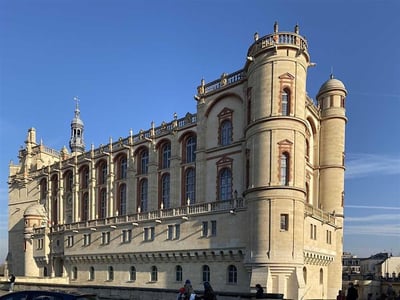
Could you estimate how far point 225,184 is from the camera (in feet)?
142

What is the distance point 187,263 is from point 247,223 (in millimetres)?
9111

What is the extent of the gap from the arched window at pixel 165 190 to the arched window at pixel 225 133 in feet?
35.2

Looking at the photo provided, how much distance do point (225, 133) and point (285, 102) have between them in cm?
892

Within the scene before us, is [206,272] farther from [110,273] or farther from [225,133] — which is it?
[110,273]

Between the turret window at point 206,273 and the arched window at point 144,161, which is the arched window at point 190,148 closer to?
the arched window at point 144,161

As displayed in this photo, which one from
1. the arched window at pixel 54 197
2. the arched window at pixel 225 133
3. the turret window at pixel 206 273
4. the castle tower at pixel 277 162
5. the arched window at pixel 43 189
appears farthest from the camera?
the arched window at pixel 43 189

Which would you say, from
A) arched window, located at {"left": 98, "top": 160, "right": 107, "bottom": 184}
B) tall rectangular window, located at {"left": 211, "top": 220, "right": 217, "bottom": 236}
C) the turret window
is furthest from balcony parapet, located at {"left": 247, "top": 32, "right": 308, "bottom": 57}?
arched window, located at {"left": 98, "top": 160, "right": 107, "bottom": 184}

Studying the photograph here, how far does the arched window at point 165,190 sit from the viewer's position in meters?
51.3

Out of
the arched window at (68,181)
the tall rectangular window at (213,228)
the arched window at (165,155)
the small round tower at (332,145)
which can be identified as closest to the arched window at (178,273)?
the tall rectangular window at (213,228)

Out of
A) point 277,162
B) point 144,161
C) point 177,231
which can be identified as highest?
point 144,161

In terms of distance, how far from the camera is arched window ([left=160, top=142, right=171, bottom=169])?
171ft

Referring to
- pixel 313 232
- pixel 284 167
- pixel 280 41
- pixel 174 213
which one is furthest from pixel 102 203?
pixel 280 41

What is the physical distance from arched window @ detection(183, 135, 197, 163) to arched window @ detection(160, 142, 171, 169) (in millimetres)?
3587

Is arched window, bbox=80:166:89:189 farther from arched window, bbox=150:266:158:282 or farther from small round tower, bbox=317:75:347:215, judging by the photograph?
small round tower, bbox=317:75:347:215
